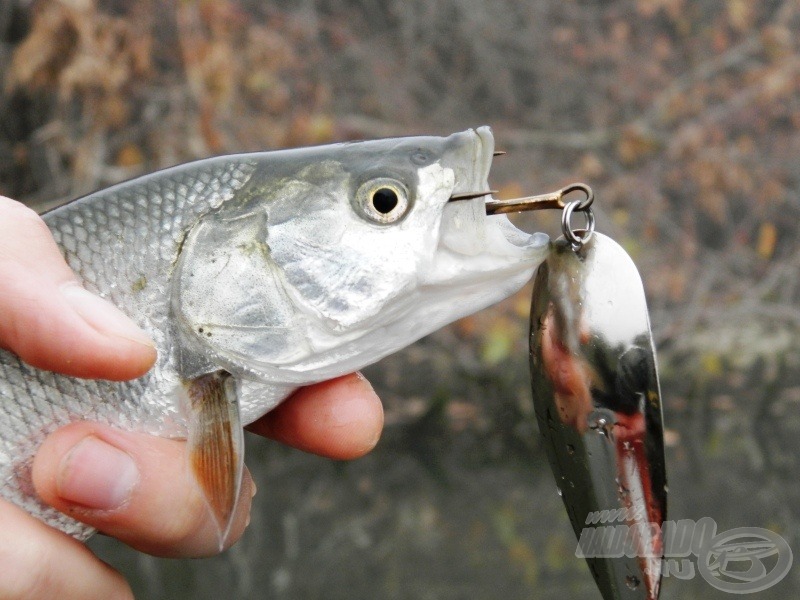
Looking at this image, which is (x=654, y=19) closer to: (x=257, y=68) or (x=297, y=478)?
(x=257, y=68)

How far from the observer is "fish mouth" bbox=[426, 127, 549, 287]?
1456 millimetres

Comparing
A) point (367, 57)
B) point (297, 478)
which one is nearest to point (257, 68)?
point (367, 57)

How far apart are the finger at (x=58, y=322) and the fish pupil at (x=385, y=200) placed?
42 cm

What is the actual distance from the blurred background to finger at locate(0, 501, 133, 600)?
10.8ft

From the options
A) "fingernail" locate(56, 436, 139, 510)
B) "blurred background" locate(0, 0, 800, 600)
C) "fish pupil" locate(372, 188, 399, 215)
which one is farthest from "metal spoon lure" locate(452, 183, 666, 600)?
"blurred background" locate(0, 0, 800, 600)

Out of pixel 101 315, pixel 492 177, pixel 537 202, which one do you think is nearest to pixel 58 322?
pixel 101 315

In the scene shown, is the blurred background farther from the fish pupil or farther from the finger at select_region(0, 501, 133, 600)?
the fish pupil

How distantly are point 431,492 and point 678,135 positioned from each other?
4.14m

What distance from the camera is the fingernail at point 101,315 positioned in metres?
1.40

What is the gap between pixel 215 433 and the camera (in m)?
1.49

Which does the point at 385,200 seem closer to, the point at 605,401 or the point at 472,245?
the point at 472,245

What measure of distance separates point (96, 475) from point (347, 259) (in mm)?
557

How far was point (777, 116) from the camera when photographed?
330 inches

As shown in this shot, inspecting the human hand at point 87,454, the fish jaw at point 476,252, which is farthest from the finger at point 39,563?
the fish jaw at point 476,252
